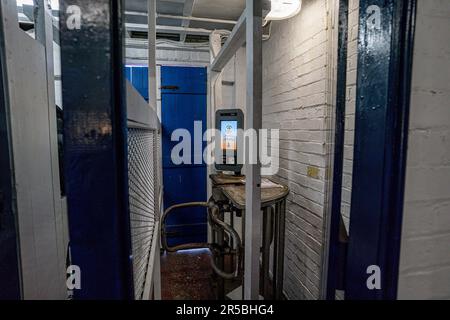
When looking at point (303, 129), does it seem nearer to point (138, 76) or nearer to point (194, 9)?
point (194, 9)

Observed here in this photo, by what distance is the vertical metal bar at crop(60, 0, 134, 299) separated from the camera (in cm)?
44

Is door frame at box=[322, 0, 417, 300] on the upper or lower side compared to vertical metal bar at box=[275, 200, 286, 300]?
upper

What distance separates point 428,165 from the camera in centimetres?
78

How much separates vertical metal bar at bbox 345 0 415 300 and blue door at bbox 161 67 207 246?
2.76 meters

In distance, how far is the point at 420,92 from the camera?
2.47 ft

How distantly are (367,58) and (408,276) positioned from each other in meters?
0.68

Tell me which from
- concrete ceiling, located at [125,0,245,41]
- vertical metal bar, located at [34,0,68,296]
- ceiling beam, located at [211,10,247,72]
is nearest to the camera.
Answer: ceiling beam, located at [211,10,247,72]

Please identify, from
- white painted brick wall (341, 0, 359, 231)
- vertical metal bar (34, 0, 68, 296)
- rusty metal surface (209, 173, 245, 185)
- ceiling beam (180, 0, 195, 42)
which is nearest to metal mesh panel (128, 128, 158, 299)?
vertical metal bar (34, 0, 68, 296)

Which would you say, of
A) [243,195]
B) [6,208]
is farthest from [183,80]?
[6,208]

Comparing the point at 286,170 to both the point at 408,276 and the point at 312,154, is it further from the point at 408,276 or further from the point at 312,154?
the point at 408,276

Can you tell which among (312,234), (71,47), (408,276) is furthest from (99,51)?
(312,234)

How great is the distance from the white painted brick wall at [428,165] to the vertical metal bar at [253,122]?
49 cm

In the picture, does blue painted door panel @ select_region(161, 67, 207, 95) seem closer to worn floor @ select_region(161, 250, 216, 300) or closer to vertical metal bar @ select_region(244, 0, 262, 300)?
worn floor @ select_region(161, 250, 216, 300)

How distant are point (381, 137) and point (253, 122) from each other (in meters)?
0.45
